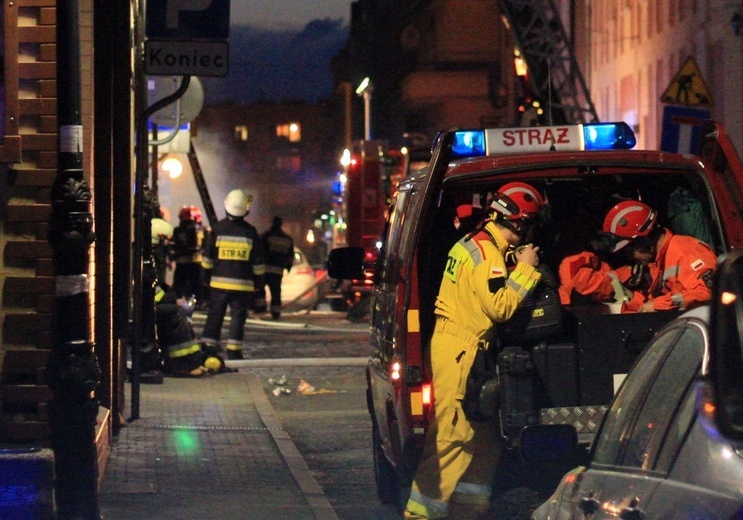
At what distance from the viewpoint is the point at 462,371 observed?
6918 millimetres

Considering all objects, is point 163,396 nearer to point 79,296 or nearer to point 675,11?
point 79,296

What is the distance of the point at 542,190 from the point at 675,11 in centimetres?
2150

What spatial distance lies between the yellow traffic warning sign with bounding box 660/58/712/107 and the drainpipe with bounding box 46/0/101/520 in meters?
8.30

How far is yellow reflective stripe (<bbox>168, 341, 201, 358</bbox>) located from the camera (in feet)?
49.2

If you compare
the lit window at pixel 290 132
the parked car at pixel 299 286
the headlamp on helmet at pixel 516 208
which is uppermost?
the lit window at pixel 290 132

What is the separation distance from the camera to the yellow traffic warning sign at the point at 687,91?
14273mm

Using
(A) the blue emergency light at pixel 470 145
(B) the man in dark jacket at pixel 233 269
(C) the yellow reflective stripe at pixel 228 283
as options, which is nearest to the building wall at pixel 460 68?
(B) the man in dark jacket at pixel 233 269

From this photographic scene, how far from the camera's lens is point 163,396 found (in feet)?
43.9

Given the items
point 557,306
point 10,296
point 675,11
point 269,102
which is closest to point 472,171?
point 557,306

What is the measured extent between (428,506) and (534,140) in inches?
76.2

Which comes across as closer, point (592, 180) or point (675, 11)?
point (592, 180)

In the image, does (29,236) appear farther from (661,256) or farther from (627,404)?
(627,404)

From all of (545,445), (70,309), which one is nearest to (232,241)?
(70,309)

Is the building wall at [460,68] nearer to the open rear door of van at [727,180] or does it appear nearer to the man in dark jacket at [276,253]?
the man in dark jacket at [276,253]
